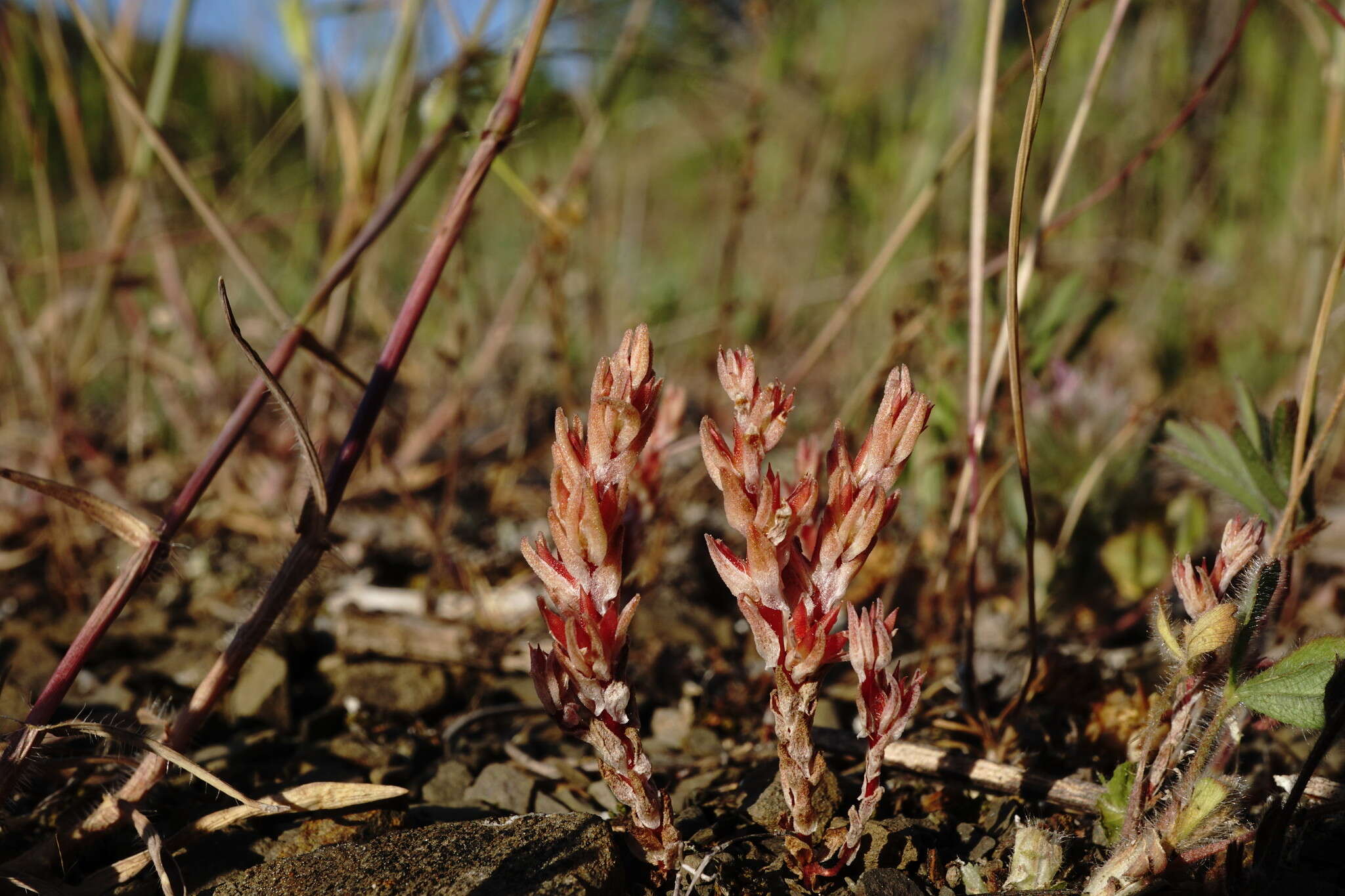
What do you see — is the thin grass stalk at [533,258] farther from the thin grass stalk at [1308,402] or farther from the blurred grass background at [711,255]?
the thin grass stalk at [1308,402]

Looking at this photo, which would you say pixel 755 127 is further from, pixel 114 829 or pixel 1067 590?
pixel 114 829

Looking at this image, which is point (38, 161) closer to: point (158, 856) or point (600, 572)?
point (158, 856)

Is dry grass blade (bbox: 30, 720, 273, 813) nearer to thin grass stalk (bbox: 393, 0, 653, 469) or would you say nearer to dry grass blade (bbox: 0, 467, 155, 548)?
dry grass blade (bbox: 0, 467, 155, 548)

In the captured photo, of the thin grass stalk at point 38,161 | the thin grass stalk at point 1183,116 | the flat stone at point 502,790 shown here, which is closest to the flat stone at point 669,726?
the flat stone at point 502,790

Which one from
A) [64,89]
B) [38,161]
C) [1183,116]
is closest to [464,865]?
[1183,116]

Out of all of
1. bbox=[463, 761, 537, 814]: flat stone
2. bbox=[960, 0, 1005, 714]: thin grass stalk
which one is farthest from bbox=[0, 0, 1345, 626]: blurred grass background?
bbox=[463, 761, 537, 814]: flat stone

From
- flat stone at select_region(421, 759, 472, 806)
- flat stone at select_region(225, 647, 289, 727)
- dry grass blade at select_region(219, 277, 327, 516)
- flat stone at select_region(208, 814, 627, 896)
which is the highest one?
dry grass blade at select_region(219, 277, 327, 516)

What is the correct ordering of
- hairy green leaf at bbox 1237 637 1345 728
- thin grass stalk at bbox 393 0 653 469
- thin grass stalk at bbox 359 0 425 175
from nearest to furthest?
hairy green leaf at bbox 1237 637 1345 728
thin grass stalk at bbox 359 0 425 175
thin grass stalk at bbox 393 0 653 469
